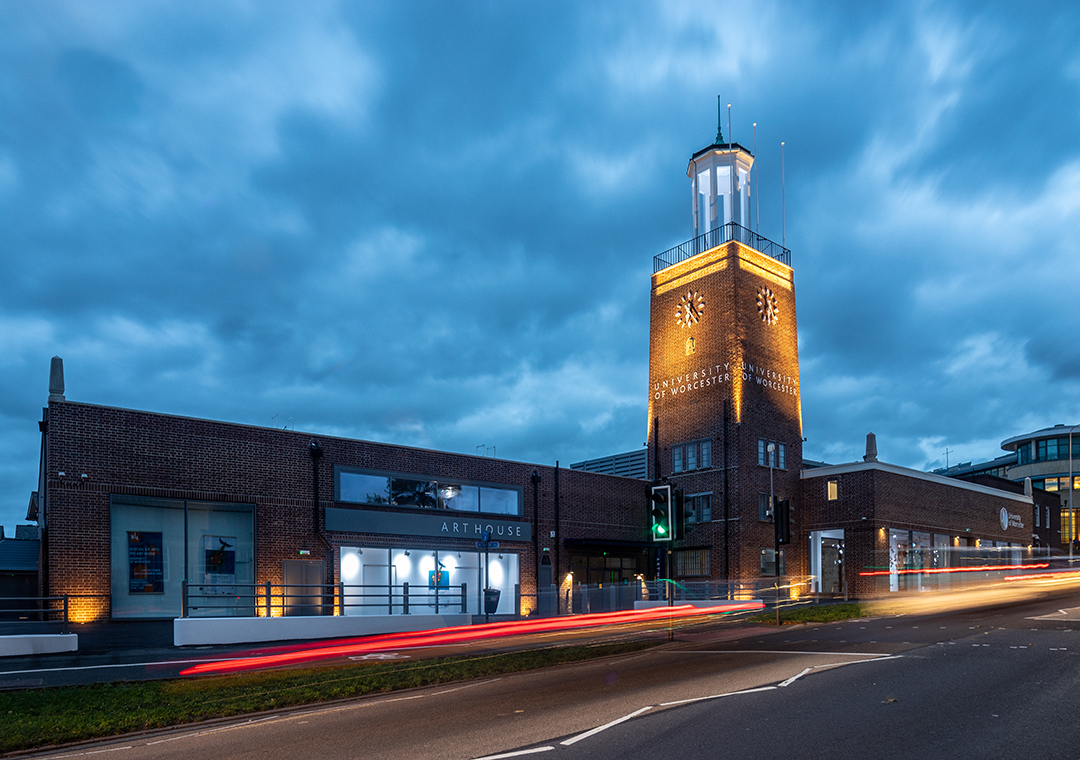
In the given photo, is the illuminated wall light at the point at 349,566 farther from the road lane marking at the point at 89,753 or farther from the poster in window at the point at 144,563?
the road lane marking at the point at 89,753

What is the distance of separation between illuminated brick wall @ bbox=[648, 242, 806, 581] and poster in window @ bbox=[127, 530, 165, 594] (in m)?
24.4

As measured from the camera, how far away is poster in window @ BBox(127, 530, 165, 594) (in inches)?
954

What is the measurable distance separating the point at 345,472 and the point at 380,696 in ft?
61.4

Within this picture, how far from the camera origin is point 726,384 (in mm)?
38625

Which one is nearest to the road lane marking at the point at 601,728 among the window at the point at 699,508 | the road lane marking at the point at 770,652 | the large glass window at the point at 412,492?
the road lane marking at the point at 770,652

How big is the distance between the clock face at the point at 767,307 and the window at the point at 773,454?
6.18 metres

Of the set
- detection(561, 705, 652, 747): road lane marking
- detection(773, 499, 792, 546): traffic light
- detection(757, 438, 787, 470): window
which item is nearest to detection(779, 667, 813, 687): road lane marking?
detection(561, 705, 652, 747): road lane marking

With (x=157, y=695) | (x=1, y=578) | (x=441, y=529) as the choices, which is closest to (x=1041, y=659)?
Answer: (x=157, y=695)

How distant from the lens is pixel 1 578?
3362 centimetres

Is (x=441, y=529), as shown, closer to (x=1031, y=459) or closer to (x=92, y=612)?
(x=92, y=612)

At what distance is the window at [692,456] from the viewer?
3928 centimetres

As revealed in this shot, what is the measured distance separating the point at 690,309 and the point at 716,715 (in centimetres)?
3340

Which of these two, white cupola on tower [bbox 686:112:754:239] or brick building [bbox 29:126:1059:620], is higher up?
white cupola on tower [bbox 686:112:754:239]

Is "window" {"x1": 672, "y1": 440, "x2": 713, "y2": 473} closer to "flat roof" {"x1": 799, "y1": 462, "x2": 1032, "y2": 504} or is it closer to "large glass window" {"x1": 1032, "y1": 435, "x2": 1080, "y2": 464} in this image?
"flat roof" {"x1": 799, "y1": 462, "x2": 1032, "y2": 504}
